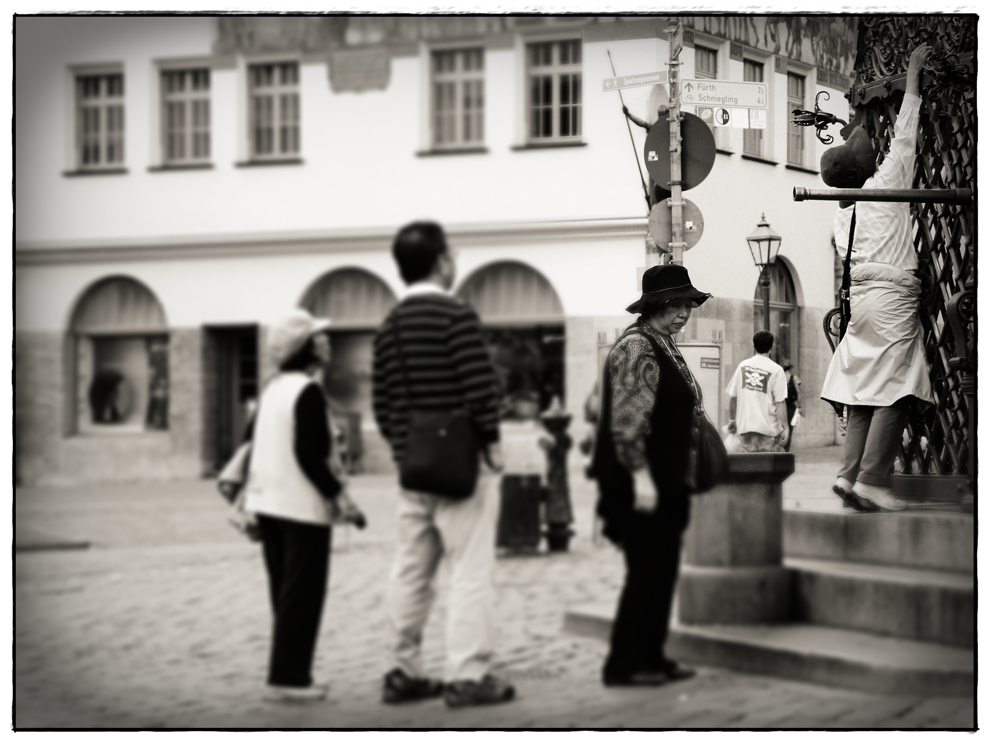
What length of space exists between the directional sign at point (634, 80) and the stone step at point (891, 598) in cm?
85

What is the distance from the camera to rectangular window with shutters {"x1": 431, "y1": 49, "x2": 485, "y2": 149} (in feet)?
17.7

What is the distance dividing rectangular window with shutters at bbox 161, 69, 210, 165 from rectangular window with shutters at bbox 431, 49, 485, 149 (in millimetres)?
1159

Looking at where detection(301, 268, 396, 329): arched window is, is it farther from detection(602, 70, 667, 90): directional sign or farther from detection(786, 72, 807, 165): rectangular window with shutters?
detection(786, 72, 807, 165): rectangular window with shutters

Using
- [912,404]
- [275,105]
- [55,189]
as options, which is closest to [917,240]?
[912,404]

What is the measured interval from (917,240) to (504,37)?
110 inches

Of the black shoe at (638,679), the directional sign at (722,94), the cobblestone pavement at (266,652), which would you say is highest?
the directional sign at (722,94)

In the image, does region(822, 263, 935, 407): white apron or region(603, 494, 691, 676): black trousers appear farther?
region(603, 494, 691, 676): black trousers

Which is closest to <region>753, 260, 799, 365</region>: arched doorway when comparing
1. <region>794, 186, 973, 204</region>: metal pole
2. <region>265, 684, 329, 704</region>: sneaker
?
<region>794, 186, 973, 204</region>: metal pole

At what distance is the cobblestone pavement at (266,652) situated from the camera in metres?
2.76

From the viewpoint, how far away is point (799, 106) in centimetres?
211

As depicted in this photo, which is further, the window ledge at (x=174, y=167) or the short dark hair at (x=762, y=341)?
the window ledge at (x=174, y=167)

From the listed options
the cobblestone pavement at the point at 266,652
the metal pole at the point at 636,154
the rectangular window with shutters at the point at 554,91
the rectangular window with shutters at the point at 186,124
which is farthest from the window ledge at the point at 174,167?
the metal pole at the point at 636,154

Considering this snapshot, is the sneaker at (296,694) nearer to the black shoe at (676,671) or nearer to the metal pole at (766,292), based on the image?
the black shoe at (676,671)

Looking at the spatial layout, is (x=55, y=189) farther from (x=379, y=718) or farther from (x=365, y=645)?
(x=379, y=718)
